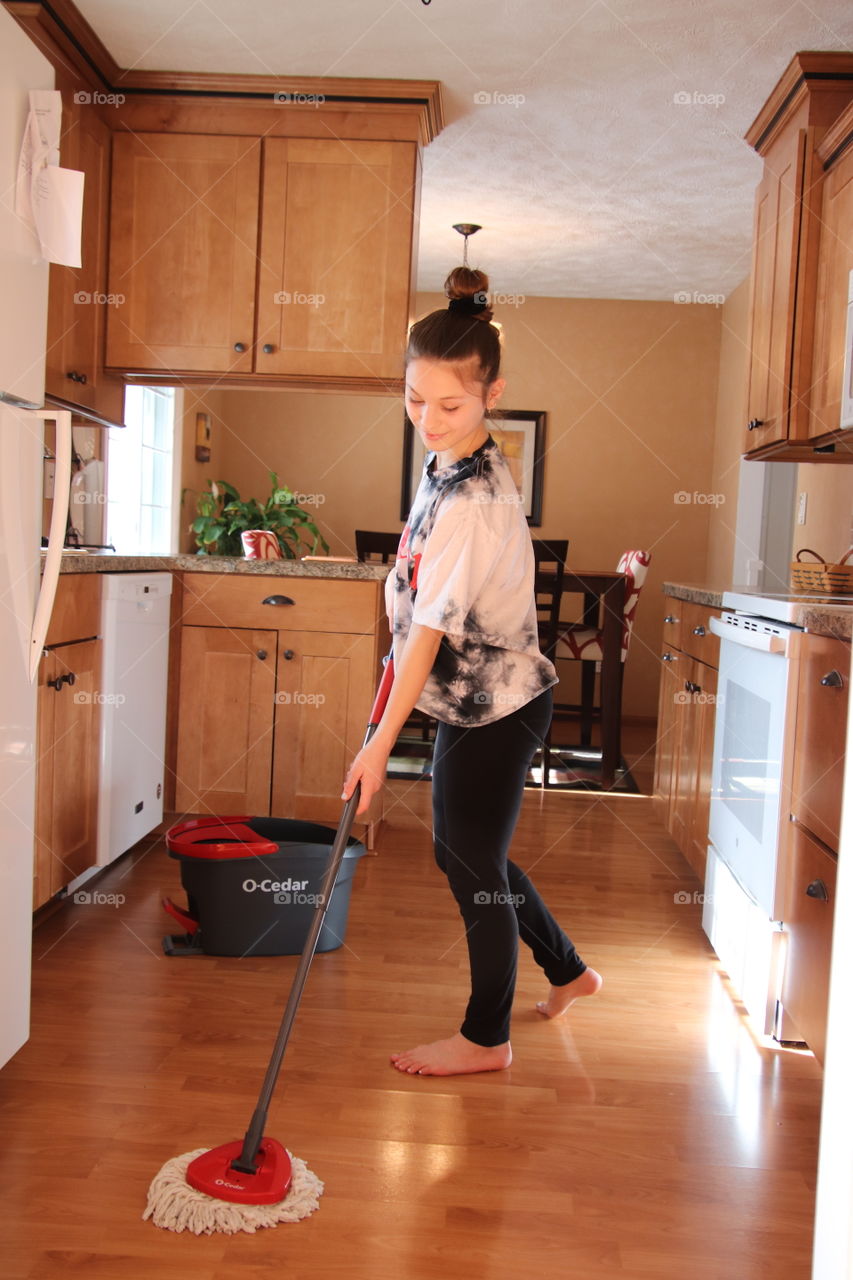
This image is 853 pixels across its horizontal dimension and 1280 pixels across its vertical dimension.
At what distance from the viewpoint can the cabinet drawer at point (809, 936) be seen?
1.79 m

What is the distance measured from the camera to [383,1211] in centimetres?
146

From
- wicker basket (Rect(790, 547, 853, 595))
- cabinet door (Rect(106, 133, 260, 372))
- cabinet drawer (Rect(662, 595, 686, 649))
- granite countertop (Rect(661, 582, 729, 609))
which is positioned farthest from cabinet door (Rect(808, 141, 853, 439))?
cabinet door (Rect(106, 133, 260, 372))

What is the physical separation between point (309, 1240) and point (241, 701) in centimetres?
202

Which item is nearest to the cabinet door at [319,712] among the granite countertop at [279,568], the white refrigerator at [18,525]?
the granite countertop at [279,568]

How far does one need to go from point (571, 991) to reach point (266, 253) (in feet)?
7.88

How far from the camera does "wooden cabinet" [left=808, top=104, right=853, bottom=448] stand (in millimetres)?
2803

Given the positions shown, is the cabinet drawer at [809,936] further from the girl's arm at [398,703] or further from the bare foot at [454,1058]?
the girl's arm at [398,703]

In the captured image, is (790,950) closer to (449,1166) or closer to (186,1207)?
(449,1166)

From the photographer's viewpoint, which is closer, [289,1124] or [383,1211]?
[383,1211]

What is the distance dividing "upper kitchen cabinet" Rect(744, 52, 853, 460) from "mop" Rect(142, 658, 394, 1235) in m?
2.26

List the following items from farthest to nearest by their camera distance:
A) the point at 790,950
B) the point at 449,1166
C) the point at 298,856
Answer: the point at 298,856 → the point at 790,950 → the point at 449,1166

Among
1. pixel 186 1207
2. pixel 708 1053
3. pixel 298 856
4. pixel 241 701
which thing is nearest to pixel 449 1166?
pixel 186 1207

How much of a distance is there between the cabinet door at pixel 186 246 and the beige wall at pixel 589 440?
2787mm

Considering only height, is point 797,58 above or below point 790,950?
above
